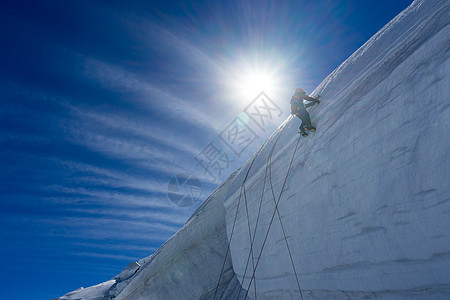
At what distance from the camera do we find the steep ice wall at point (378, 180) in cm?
274

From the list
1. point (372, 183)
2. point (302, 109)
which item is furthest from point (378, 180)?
point (302, 109)

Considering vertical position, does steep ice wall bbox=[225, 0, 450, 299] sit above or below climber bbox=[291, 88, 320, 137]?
below

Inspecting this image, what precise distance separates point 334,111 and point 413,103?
1.46 meters

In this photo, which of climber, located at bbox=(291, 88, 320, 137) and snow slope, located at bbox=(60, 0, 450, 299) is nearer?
snow slope, located at bbox=(60, 0, 450, 299)

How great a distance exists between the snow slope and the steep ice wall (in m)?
0.01

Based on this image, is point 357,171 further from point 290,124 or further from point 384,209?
point 290,124

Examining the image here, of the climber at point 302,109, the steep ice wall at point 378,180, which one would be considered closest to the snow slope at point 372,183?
the steep ice wall at point 378,180

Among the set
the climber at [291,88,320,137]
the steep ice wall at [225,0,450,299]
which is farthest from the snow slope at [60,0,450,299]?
the climber at [291,88,320,137]

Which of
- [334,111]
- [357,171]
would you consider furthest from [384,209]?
[334,111]

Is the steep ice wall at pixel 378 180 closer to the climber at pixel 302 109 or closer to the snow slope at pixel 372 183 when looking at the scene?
the snow slope at pixel 372 183

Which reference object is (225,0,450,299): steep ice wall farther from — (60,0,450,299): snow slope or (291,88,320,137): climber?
(291,88,320,137): climber

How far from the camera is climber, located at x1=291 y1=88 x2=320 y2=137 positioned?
4852 millimetres

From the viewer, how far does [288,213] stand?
5.10m

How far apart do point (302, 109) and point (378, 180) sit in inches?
81.7
